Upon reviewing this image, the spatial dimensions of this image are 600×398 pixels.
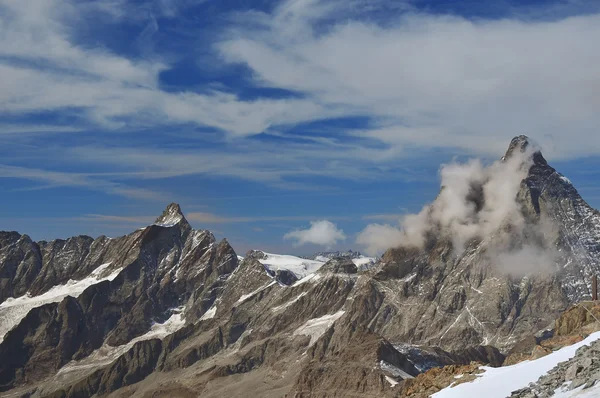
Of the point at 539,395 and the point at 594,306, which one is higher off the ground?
the point at 594,306

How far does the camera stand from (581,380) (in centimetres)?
5812

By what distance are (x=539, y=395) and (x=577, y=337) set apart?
35479mm

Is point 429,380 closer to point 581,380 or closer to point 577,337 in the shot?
point 577,337

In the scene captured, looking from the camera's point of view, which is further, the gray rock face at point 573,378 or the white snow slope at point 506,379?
the white snow slope at point 506,379

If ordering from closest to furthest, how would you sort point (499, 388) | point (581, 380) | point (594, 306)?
point (581, 380) < point (499, 388) < point (594, 306)

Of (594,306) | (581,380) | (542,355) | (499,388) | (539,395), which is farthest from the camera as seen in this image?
(594,306)

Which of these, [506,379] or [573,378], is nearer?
[573,378]

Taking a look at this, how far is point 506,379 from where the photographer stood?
3169 inches

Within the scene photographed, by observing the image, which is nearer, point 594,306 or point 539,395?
point 539,395

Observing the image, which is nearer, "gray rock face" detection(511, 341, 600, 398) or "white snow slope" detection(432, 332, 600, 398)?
"gray rock face" detection(511, 341, 600, 398)

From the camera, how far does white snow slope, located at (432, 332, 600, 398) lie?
77812 mm

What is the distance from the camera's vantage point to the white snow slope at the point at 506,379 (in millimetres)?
77812

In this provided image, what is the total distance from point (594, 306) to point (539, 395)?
66.9 metres

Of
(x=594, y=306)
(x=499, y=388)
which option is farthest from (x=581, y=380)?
(x=594, y=306)
